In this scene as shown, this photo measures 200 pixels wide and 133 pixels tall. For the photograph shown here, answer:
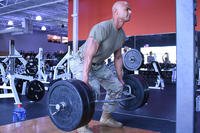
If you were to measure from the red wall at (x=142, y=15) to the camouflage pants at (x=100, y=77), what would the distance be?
4.35 meters

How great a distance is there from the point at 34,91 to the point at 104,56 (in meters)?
2.73

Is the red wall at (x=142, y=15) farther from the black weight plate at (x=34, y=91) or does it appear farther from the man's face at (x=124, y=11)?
A: the man's face at (x=124, y=11)

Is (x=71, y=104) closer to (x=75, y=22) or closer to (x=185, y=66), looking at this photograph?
(x=185, y=66)

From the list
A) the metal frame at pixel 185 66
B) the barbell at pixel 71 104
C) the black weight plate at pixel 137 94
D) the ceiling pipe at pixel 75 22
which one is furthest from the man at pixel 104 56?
the ceiling pipe at pixel 75 22

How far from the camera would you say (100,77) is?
2354mm

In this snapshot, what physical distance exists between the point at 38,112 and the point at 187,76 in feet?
9.58

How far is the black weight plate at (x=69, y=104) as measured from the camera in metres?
1.60

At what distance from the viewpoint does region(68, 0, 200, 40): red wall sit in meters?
6.34

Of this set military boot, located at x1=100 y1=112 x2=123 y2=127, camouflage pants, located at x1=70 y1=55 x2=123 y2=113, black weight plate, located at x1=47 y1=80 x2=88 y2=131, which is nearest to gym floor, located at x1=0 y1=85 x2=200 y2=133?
military boot, located at x1=100 y1=112 x2=123 y2=127

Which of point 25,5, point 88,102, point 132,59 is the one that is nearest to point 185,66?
point 88,102

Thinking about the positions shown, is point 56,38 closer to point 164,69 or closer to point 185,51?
point 164,69

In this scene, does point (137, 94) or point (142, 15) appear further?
point (142, 15)

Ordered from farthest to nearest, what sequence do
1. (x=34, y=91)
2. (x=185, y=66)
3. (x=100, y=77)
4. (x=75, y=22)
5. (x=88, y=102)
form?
(x=75, y=22)
(x=34, y=91)
(x=100, y=77)
(x=88, y=102)
(x=185, y=66)

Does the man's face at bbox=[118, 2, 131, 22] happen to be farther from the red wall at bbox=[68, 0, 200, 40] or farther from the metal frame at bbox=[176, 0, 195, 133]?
the red wall at bbox=[68, 0, 200, 40]
